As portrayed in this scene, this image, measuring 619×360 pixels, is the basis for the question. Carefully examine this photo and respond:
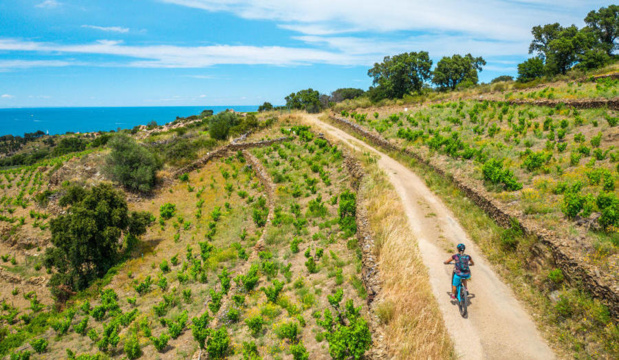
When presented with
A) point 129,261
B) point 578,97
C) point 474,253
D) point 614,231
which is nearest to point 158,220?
point 129,261

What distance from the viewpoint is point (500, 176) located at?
14031 millimetres

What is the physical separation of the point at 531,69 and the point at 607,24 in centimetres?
2302

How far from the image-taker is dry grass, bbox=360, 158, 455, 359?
23.4 feet

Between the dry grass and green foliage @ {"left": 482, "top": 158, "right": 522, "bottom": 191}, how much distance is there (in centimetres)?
475

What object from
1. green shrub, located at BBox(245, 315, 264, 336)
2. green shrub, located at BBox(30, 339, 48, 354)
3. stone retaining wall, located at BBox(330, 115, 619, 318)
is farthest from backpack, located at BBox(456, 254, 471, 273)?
green shrub, located at BBox(30, 339, 48, 354)

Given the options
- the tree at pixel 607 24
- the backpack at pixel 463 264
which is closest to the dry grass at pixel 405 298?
the backpack at pixel 463 264

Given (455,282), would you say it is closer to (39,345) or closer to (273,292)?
(273,292)

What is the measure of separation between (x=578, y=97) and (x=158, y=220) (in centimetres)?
3363

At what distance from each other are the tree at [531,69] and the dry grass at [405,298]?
43.4m

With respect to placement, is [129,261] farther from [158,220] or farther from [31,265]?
[31,265]

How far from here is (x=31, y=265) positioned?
759 inches

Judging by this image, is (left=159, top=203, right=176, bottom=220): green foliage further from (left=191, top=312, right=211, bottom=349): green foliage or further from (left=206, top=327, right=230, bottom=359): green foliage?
(left=206, top=327, right=230, bottom=359): green foliage

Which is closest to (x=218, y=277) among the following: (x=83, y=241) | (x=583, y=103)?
(x=83, y=241)

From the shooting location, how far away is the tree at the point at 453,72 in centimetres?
5553
